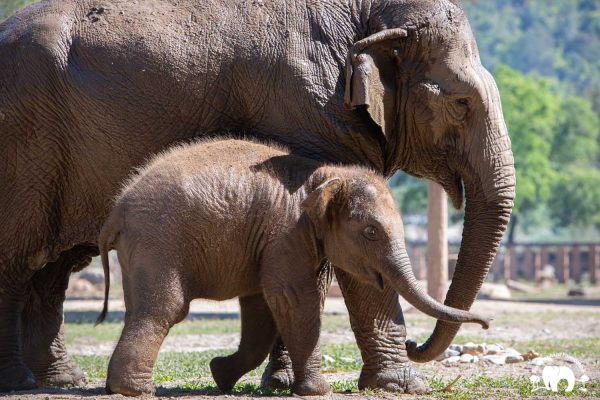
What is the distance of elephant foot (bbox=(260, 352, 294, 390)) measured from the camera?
874 centimetres

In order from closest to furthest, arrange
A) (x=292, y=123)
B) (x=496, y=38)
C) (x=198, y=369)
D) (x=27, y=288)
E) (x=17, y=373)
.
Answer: (x=292, y=123) < (x=17, y=373) < (x=27, y=288) < (x=198, y=369) < (x=496, y=38)

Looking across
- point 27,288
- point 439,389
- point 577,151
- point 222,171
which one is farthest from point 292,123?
point 577,151

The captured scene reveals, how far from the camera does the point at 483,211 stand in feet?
28.4

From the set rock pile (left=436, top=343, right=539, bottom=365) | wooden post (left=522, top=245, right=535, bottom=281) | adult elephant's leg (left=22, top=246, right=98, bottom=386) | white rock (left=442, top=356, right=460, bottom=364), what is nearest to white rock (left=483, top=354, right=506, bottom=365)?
rock pile (left=436, top=343, right=539, bottom=365)

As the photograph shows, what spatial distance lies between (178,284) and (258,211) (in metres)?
0.70

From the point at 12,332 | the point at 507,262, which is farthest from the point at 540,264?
the point at 12,332

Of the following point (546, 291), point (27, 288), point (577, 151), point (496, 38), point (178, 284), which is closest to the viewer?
point (178, 284)

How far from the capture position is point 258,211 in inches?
305

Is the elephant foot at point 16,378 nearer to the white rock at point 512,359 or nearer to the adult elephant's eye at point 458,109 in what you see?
the adult elephant's eye at point 458,109

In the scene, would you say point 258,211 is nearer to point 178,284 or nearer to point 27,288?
point 178,284

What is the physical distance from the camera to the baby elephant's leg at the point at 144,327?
757 centimetres

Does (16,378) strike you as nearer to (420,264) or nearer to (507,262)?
(420,264)

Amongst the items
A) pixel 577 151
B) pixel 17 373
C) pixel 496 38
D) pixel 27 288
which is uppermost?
pixel 496 38

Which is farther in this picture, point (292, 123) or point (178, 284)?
point (292, 123)
